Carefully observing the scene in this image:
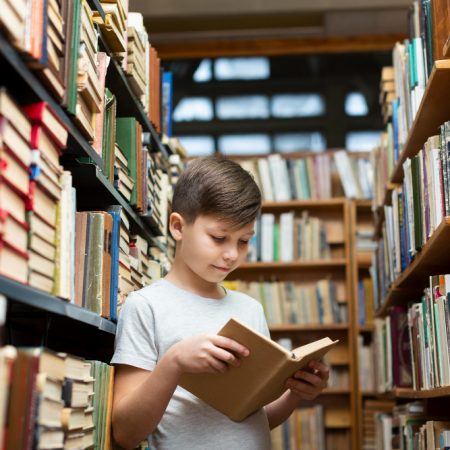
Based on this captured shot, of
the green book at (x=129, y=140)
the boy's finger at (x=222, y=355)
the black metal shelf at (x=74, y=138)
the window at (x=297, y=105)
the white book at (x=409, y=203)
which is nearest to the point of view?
the black metal shelf at (x=74, y=138)

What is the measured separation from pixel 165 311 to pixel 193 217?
24 centimetres

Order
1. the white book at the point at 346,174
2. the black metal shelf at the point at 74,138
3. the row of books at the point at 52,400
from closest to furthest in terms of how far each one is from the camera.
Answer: the row of books at the point at 52,400
the black metal shelf at the point at 74,138
the white book at the point at 346,174

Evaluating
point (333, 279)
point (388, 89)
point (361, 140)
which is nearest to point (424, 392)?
point (388, 89)

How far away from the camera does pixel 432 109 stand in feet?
7.31

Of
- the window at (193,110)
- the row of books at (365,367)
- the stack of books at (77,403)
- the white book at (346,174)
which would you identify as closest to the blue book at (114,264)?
the stack of books at (77,403)

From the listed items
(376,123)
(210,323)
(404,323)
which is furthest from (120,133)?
(376,123)

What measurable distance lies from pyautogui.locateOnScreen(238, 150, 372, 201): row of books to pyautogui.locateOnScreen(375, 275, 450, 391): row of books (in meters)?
1.62

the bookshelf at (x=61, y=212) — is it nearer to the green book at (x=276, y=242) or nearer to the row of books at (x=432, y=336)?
the row of books at (x=432, y=336)

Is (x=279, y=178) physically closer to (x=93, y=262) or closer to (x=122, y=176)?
(x=122, y=176)

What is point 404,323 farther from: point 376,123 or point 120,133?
point 376,123

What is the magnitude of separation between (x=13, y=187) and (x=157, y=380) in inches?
21.7

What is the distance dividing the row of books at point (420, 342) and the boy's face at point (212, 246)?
2.11 ft

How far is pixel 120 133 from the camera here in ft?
7.65

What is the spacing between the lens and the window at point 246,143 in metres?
5.57
